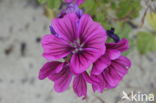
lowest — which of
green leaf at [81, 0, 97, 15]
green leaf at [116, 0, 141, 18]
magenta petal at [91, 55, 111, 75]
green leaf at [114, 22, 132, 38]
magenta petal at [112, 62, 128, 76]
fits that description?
magenta petal at [112, 62, 128, 76]

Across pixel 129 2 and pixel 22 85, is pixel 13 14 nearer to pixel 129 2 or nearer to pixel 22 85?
pixel 22 85

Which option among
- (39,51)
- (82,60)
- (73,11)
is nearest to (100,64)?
(82,60)

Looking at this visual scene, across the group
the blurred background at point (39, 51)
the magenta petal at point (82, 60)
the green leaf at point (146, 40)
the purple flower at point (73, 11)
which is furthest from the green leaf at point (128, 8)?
the magenta petal at point (82, 60)

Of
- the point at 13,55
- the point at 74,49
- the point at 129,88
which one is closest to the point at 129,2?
the point at 129,88

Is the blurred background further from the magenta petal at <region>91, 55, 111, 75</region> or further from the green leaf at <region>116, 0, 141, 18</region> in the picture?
the magenta petal at <region>91, 55, 111, 75</region>

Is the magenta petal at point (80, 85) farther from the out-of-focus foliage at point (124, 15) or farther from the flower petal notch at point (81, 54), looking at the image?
the out-of-focus foliage at point (124, 15)

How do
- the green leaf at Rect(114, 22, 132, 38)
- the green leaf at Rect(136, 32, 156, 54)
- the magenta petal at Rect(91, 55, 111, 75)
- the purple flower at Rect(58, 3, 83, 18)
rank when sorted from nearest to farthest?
the magenta petal at Rect(91, 55, 111, 75) → the purple flower at Rect(58, 3, 83, 18) → the green leaf at Rect(114, 22, 132, 38) → the green leaf at Rect(136, 32, 156, 54)

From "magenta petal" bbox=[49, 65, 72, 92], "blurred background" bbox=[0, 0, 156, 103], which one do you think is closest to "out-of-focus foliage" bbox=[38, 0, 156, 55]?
"blurred background" bbox=[0, 0, 156, 103]
